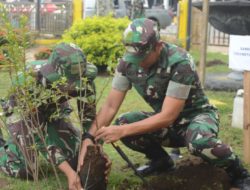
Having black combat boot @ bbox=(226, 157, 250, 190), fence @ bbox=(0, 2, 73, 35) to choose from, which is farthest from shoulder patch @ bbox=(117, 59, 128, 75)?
fence @ bbox=(0, 2, 73, 35)

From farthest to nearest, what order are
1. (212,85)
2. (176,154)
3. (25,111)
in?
(212,85)
(176,154)
(25,111)

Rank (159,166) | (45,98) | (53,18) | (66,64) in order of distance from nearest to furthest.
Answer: (45,98), (66,64), (159,166), (53,18)

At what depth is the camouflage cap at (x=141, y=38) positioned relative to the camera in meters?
3.24

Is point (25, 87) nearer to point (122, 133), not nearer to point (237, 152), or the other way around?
point (122, 133)

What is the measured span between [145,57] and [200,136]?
59 centimetres

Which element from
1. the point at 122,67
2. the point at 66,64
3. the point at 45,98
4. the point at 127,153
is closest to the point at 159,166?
A: the point at 127,153

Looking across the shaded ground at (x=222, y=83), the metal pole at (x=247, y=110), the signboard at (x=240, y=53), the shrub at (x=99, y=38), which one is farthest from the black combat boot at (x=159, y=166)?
the shrub at (x=99, y=38)

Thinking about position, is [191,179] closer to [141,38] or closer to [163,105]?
[163,105]

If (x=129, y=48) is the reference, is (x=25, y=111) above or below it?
below

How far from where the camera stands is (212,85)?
25.8 feet

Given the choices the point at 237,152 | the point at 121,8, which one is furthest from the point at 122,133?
the point at 121,8

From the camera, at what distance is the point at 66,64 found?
11.0 feet

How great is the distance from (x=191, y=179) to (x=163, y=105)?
2.37ft

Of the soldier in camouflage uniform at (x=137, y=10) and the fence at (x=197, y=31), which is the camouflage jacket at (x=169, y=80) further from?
the fence at (x=197, y=31)
